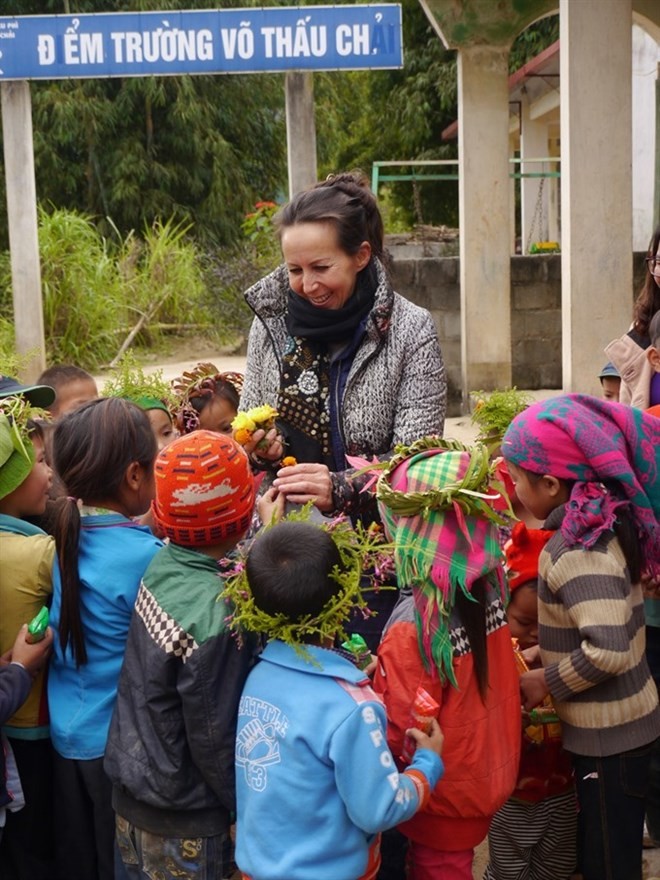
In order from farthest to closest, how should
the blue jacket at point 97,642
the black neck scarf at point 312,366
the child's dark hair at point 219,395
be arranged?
the child's dark hair at point 219,395, the black neck scarf at point 312,366, the blue jacket at point 97,642

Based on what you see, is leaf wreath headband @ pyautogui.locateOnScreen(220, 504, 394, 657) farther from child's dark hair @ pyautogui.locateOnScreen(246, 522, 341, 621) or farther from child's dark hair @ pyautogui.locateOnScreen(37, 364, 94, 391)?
child's dark hair @ pyautogui.locateOnScreen(37, 364, 94, 391)

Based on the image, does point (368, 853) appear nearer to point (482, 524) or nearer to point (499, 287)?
point (482, 524)

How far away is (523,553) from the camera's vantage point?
3.05 m

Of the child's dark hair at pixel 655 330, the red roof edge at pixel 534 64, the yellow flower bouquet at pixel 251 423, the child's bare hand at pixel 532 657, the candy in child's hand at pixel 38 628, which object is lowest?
the child's bare hand at pixel 532 657

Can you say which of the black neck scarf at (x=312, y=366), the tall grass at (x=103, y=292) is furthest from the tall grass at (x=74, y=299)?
the black neck scarf at (x=312, y=366)

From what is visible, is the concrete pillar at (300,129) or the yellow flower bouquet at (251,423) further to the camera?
the concrete pillar at (300,129)

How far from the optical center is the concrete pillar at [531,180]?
57.9 ft

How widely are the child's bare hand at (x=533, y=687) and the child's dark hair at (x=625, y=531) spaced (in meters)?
0.35

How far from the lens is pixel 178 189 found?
21.5 meters

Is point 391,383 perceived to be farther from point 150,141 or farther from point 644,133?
point 150,141

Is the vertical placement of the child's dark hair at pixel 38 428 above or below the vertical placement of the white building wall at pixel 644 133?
below

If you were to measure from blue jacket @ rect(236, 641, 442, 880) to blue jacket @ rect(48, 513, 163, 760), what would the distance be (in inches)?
21.4

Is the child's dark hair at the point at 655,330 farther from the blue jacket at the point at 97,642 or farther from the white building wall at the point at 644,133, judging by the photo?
the white building wall at the point at 644,133

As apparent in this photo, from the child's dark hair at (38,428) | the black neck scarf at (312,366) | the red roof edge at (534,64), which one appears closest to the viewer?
the black neck scarf at (312,366)
